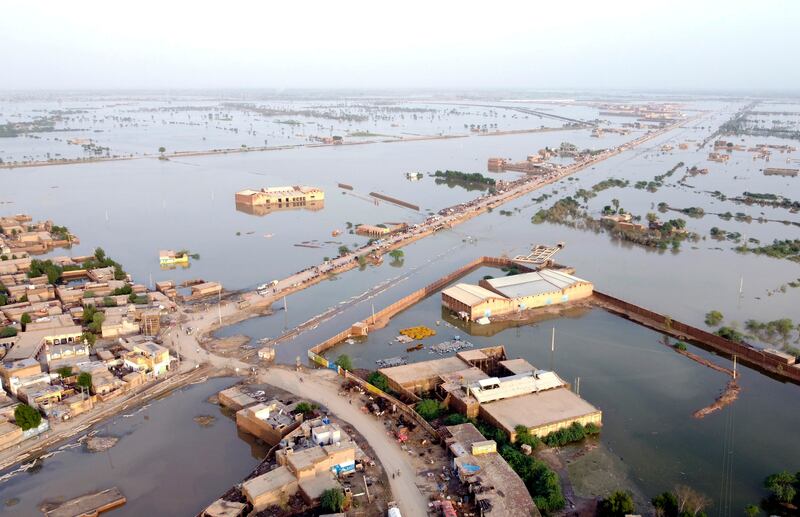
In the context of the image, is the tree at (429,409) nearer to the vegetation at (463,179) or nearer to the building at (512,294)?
the building at (512,294)

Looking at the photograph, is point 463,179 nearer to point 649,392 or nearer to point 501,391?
point 649,392

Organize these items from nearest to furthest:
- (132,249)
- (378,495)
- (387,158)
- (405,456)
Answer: (378,495), (405,456), (132,249), (387,158)

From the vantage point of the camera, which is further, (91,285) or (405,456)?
(91,285)

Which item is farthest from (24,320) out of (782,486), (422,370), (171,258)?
(782,486)

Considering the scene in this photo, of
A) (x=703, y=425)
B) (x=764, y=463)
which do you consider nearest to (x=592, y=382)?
(x=703, y=425)

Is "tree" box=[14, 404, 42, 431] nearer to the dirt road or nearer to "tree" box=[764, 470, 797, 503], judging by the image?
the dirt road

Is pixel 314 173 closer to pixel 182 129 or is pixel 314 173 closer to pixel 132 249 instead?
pixel 132 249
